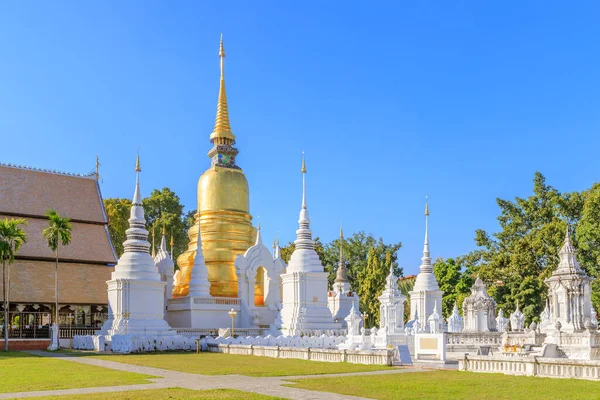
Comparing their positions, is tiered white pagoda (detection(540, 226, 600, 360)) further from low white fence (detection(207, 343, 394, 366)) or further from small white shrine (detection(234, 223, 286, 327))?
small white shrine (detection(234, 223, 286, 327))

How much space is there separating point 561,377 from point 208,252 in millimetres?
27715

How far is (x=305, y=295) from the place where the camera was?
38.2m

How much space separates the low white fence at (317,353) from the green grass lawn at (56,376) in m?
7.34

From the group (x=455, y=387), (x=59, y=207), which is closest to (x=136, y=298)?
(x=59, y=207)

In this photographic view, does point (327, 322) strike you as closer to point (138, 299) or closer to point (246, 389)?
point (138, 299)

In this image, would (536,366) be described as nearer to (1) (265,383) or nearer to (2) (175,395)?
(1) (265,383)

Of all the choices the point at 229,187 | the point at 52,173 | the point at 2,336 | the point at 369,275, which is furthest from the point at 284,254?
the point at 2,336

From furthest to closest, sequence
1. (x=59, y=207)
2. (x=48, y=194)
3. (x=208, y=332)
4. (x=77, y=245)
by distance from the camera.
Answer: (x=48, y=194)
(x=59, y=207)
(x=77, y=245)
(x=208, y=332)

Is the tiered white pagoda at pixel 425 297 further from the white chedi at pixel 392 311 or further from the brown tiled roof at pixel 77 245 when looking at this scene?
the brown tiled roof at pixel 77 245

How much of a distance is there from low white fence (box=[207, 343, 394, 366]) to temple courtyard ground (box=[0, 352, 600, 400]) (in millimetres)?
826

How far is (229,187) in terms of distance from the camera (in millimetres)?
44500

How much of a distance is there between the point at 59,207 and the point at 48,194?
112 centimetres

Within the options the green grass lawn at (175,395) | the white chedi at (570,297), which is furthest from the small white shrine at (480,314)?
the green grass lawn at (175,395)

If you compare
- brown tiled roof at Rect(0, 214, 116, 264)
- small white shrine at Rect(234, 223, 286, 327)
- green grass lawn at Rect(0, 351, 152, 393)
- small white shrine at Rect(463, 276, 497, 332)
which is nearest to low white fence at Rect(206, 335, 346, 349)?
small white shrine at Rect(234, 223, 286, 327)
